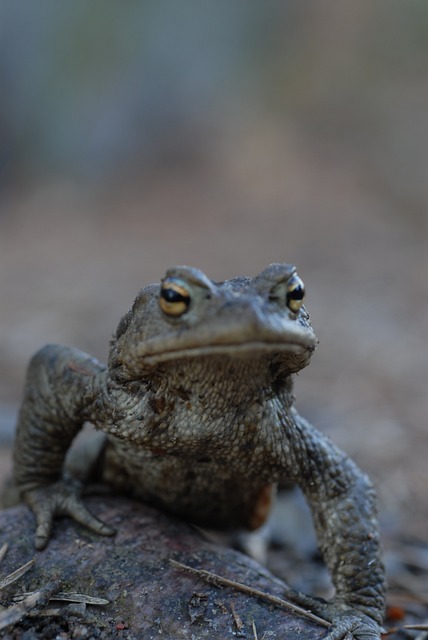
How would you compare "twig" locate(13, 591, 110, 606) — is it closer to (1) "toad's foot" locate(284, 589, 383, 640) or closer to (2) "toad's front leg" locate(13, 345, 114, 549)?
(2) "toad's front leg" locate(13, 345, 114, 549)

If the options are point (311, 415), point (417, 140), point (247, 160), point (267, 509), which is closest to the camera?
point (267, 509)

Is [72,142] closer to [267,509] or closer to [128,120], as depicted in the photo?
[128,120]

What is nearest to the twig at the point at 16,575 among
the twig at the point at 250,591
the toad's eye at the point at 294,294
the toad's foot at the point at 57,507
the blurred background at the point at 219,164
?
the toad's foot at the point at 57,507

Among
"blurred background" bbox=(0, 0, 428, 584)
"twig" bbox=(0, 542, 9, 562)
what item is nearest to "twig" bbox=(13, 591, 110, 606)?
"twig" bbox=(0, 542, 9, 562)

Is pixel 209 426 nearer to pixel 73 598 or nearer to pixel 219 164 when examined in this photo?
pixel 73 598

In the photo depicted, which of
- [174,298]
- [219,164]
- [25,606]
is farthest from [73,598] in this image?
[219,164]

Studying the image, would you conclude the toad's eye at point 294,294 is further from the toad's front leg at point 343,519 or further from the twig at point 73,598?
the twig at point 73,598

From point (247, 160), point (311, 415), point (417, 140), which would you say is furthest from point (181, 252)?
point (311, 415)
